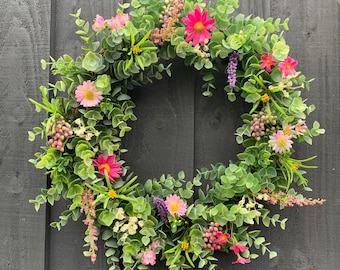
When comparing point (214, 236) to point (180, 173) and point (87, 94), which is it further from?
point (87, 94)

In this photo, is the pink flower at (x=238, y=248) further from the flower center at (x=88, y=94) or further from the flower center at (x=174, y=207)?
the flower center at (x=88, y=94)

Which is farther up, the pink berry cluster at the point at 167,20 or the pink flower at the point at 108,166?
the pink berry cluster at the point at 167,20

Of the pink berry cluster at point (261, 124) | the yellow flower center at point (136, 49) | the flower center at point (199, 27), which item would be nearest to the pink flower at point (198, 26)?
the flower center at point (199, 27)

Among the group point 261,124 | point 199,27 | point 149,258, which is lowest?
point 149,258

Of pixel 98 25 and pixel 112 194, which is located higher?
pixel 98 25

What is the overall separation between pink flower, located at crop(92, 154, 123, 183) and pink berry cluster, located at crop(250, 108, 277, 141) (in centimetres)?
35

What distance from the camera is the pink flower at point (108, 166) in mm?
1314

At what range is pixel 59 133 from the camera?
1302 mm

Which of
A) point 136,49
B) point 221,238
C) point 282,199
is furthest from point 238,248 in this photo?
point 136,49

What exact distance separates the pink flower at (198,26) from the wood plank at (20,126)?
0.42 metres

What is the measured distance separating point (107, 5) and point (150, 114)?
1.09 feet

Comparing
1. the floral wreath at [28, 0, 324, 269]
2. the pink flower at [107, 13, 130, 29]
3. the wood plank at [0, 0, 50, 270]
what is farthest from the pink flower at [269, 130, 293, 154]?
the wood plank at [0, 0, 50, 270]

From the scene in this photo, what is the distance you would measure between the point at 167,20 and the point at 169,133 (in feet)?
1.04

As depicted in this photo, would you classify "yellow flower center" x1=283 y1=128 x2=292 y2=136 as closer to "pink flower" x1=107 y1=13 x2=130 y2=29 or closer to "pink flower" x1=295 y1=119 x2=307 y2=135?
"pink flower" x1=295 y1=119 x2=307 y2=135
